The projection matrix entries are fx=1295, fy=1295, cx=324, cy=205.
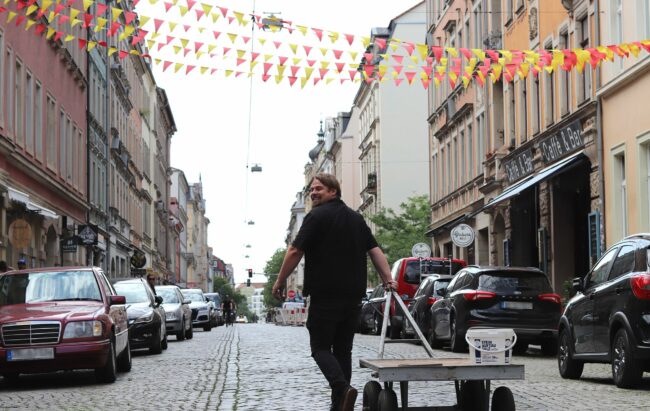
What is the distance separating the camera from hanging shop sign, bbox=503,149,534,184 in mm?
36094

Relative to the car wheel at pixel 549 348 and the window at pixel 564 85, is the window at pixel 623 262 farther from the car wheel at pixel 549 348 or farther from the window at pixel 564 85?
the window at pixel 564 85

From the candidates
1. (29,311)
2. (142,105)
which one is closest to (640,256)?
(29,311)

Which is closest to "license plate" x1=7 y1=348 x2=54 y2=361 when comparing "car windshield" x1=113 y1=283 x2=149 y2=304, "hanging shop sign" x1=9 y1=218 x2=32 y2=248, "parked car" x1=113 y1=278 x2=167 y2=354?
"parked car" x1=113 y1=278 x2=167 y2=354

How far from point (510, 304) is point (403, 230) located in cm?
4187

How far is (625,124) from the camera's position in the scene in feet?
90.5

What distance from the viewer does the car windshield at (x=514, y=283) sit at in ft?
72.8

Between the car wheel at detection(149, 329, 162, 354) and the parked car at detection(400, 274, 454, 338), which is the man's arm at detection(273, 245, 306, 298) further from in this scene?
the parked car at detection(400, 274, 454, 338)

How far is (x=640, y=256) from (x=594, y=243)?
1596 centimetres

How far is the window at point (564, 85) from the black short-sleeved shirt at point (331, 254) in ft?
76.2

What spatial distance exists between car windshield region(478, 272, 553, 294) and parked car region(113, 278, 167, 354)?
6.20 meters

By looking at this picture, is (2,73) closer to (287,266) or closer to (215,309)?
(287,266)

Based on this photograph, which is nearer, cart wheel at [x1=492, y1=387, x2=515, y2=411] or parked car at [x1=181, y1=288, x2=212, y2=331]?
cart wheel at [x1=492, y1=387, x2=515, y2=411]

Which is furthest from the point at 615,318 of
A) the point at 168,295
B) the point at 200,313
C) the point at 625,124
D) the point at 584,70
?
the point at 200,313

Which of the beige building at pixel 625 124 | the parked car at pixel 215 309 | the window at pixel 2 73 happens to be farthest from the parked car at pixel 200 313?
the beige building at pixel 625 124
